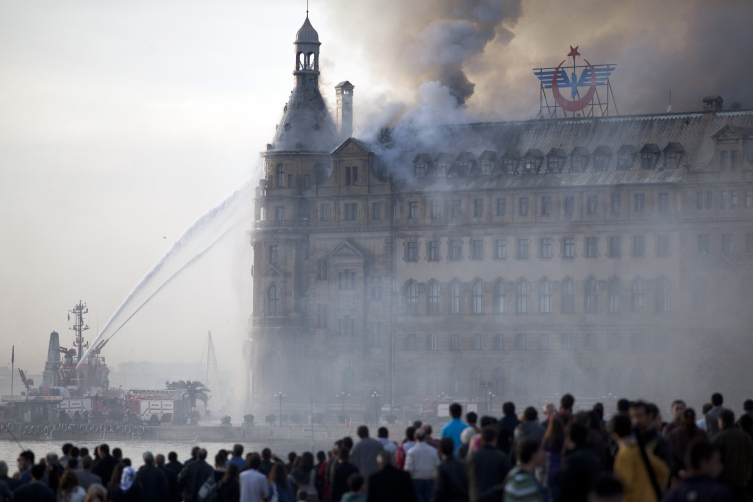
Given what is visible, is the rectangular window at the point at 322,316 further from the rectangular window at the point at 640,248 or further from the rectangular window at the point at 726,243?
the rectangular window at the point at 726,243

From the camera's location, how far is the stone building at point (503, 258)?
10244cm

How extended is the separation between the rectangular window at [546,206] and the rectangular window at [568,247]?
9.48 ft

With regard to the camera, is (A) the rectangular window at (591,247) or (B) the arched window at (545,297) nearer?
(A) the rectangular window at (591,247)

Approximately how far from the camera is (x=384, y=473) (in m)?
21.9

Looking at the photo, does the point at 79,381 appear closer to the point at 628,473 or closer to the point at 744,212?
the point at 744,212

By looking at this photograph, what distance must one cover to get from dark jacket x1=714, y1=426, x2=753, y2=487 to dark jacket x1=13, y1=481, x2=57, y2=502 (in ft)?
42.8

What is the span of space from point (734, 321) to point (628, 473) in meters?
86.1

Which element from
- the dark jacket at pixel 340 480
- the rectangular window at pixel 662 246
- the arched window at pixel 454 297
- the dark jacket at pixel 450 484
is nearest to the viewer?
the dark jacket at pixel 450 484

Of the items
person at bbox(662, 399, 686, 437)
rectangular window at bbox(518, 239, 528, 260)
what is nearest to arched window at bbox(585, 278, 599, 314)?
rectangular window at bbox(518, 239, 528, 260)

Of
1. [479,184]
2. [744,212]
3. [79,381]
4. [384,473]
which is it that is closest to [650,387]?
[744,212]

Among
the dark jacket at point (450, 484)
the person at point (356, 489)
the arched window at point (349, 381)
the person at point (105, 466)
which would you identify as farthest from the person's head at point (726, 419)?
the arched window at point (349, 381)

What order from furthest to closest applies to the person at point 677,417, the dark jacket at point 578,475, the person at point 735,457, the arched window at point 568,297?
the arched window at point 568,297, the person at point 677,417, the person at point 735,457, the dark jacket at point 578,475

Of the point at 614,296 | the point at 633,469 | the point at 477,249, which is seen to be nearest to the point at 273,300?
the point at 477,249

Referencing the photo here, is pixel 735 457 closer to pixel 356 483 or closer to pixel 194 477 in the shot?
pixel 356 483
